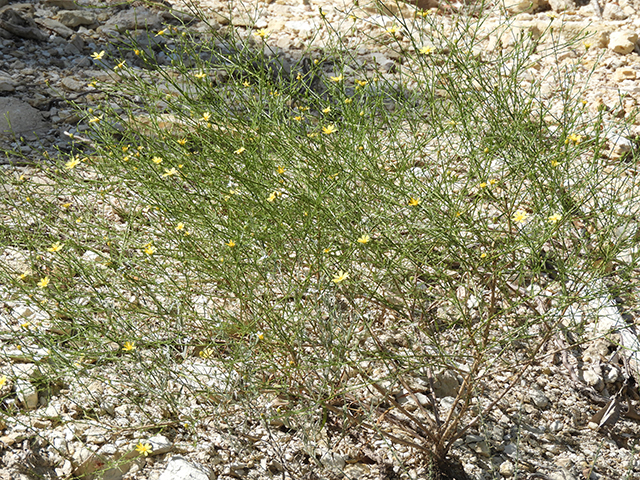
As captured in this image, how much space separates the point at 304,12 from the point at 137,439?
4.26 m

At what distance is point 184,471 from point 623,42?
158 inches

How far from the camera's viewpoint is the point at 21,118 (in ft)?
12.9

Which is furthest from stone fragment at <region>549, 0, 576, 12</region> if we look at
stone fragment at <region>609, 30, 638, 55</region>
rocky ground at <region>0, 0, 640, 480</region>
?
rocky ground at <region>0, 0, 640, 480</region>

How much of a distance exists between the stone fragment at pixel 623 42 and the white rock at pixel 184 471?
12.9 ft

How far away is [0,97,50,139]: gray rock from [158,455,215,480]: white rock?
2823mm

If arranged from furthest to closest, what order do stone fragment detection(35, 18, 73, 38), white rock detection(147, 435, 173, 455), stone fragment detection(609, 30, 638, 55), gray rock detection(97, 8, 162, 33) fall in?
gray rock detection(97, 8, 162, 33) → stone fragment detection(35, 18, 73, 38) → stone fragment detection(609, 30, 638, 55) → white rock detection(147, 435, 173, 455)

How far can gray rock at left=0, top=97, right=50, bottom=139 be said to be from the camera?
3852mm

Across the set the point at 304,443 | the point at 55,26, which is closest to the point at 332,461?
the point at 304,443

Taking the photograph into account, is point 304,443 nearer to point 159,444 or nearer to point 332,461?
point 332,461

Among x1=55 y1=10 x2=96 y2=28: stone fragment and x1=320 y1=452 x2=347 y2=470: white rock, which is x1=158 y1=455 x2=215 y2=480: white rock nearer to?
x1=320 y1=452 x2=347 y2=470: white rock

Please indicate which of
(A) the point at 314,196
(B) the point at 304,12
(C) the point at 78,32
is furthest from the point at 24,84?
(A) the point at 314,196

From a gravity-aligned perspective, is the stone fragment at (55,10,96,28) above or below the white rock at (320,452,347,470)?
above

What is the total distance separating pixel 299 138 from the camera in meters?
2.55

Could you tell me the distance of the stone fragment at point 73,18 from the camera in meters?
5.01
